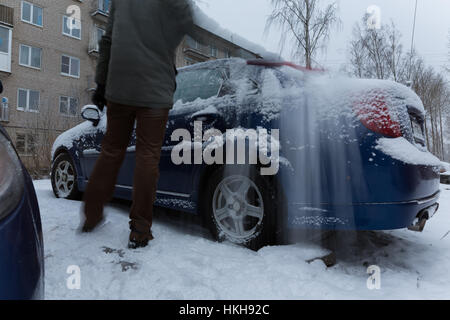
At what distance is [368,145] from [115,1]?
180 cm

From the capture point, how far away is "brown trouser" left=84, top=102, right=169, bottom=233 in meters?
1.87

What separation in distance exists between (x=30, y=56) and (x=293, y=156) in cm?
2122

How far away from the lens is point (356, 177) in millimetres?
1700

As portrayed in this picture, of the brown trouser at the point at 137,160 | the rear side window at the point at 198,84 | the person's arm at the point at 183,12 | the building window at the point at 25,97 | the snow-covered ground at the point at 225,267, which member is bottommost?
the snow-covered ground at the point at 225,267

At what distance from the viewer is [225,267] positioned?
1.73 metres

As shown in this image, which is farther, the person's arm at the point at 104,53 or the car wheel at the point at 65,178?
the car wheel at the point at 65,178

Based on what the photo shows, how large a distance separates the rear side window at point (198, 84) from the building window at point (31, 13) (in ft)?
66.5

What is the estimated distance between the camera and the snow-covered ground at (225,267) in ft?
4.77

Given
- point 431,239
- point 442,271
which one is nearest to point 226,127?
point 442,271

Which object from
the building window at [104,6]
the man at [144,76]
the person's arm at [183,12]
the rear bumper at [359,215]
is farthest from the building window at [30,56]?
the rear bumper at [359,215]

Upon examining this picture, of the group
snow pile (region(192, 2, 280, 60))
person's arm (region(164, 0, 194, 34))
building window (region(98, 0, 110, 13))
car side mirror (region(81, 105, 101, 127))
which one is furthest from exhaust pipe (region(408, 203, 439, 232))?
car side mirror (region(81, 105, 101, 127))

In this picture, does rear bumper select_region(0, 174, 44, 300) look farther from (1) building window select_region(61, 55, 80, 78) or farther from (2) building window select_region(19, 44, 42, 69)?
(1) building window select_region(61, 55, 80, 78)

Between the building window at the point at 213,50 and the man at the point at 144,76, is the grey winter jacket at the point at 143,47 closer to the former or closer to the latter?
the man at the point at 144,76

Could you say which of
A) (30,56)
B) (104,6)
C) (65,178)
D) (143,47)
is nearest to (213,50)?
(143,47)
